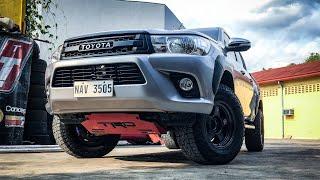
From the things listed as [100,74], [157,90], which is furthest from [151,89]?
[100,74]

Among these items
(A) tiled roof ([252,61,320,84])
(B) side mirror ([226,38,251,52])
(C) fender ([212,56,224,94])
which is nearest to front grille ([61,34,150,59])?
(C) fender ([212,56,224,94])

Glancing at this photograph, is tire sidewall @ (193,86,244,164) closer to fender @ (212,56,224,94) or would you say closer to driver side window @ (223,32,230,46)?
fender @ (212,56,224,94)

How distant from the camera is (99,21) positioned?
19.5 meters

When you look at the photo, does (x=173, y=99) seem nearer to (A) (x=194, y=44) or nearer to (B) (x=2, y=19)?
(A) (x=194, y=44)

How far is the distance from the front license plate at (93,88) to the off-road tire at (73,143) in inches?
34.2

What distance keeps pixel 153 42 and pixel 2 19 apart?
3.91 meters

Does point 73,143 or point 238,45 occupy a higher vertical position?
point 238,45

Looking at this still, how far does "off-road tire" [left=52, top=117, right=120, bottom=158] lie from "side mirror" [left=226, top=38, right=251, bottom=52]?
5.74 feet

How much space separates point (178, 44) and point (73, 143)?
1.75m

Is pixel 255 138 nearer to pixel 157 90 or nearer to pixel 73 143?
pixel 73 143

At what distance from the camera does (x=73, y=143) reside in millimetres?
5012

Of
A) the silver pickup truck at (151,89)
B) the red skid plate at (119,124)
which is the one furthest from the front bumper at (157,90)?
the red skid plate at (119,124)

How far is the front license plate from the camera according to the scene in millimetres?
3994

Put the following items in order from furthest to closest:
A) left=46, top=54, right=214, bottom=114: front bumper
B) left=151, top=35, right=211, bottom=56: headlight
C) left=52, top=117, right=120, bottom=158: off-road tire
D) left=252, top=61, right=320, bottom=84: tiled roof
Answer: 1. left=252, top=61, right=320, bottom=84: tiled roof
2. left=52, top=117, right=120, bottom=158: off-road tire
3. left=151, top=35, right=211, bottom=56: headlight
4. left=46, top=54, right=214, bottom=114: front bumper
